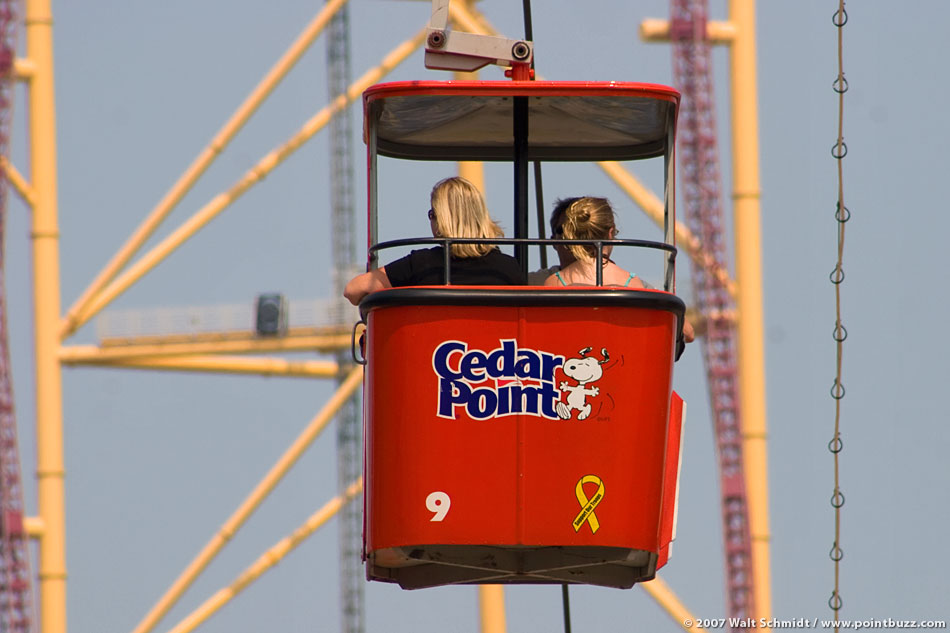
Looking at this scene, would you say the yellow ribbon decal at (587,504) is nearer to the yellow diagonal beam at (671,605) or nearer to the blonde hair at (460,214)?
the blonde hair at (460,214)

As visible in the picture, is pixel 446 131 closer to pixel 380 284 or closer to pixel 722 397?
pixel 380 284

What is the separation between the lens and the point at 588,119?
30.6 feet

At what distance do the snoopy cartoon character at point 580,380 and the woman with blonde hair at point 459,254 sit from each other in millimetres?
318

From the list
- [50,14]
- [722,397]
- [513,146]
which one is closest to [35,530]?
[50,14]

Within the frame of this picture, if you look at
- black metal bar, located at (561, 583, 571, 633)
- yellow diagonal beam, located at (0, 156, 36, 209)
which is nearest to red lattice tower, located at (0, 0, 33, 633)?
yellow diagonal beam, located at (0, 156, 36, 209)

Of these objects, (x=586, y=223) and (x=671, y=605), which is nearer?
(x=586, y=223)

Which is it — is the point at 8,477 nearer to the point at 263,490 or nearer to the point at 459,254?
the point at 263,490

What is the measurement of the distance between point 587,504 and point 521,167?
137cm

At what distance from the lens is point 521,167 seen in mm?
9336

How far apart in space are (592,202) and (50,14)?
2738cm

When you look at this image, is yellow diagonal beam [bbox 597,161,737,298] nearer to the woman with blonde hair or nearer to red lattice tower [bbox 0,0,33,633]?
red lattice tower [bbox 0,0,33,633]

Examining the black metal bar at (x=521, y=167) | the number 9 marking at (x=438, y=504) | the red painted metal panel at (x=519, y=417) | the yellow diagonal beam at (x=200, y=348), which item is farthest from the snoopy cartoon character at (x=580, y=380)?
the yellow diagonal beam at (x=200, y=348)

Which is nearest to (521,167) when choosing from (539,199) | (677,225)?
(539,199)

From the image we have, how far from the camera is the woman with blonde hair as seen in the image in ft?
28.0
